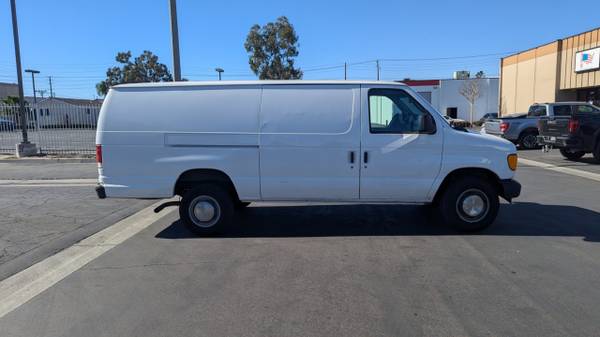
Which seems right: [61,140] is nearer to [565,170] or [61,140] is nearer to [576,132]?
[565,170]

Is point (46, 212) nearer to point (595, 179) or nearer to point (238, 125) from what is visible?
point (238, 125)

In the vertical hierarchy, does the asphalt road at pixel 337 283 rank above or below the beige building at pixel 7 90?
below

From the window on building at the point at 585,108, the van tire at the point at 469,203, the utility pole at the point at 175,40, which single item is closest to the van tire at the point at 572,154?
the window on building at the point at 585,108

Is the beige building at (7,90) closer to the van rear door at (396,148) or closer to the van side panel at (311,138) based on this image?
the van side panel at (311,138)

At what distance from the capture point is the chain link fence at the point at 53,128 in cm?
1778

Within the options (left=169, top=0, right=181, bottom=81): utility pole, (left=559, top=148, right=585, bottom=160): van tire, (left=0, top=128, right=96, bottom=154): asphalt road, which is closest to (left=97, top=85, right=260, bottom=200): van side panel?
(left=169, top=0, right=181, bottom=81): utility pole

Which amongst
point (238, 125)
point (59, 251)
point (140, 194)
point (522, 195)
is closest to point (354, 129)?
point (238, 125)

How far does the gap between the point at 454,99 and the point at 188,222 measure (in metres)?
51.4

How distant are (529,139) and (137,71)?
50806 millimetres

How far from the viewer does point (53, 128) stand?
18.1 meters

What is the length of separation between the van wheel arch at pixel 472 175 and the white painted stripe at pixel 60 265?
15.1 ft

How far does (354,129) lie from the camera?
5.98 metres

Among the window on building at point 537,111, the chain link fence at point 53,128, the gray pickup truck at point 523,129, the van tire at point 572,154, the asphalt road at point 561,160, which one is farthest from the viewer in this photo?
the gray pickup truck at point 523,129

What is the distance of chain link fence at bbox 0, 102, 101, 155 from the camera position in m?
17.8
